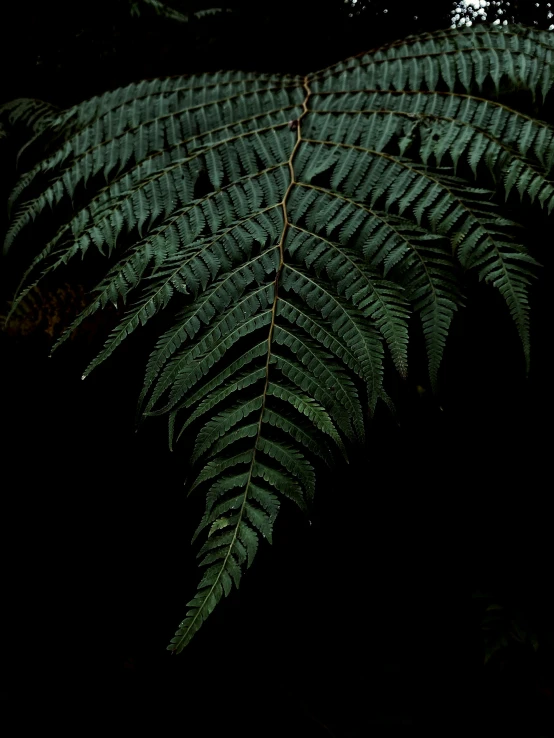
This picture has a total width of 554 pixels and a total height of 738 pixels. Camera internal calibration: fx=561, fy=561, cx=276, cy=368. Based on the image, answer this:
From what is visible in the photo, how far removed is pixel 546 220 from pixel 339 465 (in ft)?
2.55

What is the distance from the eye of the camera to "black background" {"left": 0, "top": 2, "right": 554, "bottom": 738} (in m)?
1.52

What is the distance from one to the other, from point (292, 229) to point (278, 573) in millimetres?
951

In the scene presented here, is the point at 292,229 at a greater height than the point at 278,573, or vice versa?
the point at 292,229

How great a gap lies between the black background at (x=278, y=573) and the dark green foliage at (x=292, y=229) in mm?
304

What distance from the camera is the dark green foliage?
98 cm

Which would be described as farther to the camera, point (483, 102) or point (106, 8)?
point (106, 8)

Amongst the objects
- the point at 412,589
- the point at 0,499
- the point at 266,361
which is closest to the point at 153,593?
the point at 0,499

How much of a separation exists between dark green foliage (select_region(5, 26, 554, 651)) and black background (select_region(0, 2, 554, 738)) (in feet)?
1.00

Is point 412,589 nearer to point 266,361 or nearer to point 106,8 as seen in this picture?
point 266,361

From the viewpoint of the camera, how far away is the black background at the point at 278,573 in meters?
1.52

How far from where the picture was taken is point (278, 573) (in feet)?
5.14

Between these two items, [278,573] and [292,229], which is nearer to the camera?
[292,229]

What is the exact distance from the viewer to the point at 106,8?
1.71 meters

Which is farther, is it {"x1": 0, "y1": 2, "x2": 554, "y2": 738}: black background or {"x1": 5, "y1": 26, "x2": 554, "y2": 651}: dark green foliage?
{"x1": 0, "y1": 2, "x2": 554, "y2": 738}: black background
